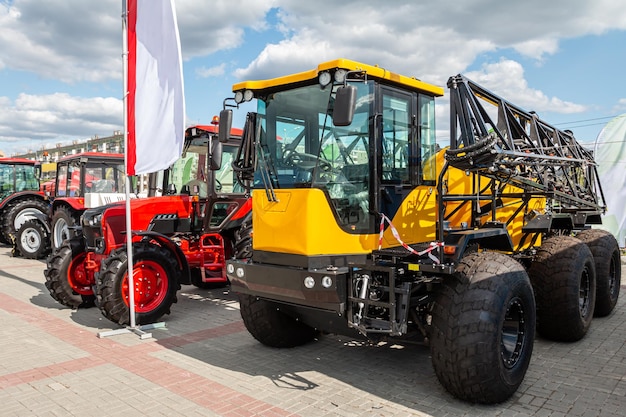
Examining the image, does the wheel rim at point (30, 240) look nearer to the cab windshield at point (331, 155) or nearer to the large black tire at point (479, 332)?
the cab windshield at point (331, 155)

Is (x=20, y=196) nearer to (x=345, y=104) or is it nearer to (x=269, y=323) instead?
(x=269, y=323)

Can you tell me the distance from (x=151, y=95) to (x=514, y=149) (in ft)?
14.2

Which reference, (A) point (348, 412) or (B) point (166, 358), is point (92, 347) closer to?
(B) point (166, 358)

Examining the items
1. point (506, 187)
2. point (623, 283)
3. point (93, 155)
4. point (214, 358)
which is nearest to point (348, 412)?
point (214, 358)

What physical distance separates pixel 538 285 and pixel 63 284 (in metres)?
6.53

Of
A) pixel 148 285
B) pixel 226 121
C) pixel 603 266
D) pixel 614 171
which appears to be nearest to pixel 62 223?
pixel 148 285

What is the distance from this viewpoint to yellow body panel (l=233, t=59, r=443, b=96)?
4074mm

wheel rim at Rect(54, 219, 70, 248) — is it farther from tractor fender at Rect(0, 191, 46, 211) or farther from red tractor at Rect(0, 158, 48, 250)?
tractor fender at Rect(0, 191, 46, 211)

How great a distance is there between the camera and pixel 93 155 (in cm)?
1316

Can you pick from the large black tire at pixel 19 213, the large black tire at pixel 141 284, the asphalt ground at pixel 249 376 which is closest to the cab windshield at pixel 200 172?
the large black tire at pixel 141 284

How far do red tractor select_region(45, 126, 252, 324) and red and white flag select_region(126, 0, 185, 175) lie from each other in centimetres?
68

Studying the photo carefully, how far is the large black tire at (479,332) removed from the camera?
3.90 metres

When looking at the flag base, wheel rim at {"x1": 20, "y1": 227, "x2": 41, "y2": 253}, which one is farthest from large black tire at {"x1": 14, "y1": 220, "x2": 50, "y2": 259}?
the flag base

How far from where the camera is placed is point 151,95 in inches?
248
